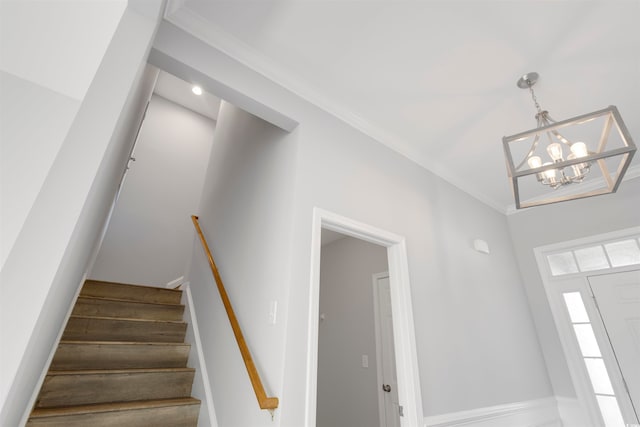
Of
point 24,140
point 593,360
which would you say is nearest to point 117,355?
point 24,140

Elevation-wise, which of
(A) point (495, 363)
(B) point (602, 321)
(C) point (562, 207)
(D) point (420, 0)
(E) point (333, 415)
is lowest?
(E) point (333, 415)

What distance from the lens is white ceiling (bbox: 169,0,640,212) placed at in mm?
1736

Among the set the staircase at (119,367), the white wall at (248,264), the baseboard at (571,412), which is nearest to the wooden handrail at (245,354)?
the white wall at (248,264)

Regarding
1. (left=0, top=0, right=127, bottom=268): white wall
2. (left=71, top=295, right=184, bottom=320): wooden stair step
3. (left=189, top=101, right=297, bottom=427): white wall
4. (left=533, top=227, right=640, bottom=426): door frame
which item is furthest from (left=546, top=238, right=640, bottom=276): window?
(left=0, top=0, right=127, bottom=268): white wall

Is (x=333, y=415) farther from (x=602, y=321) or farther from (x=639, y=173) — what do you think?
(x=639, y=173)

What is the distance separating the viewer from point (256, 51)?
1.99 meters

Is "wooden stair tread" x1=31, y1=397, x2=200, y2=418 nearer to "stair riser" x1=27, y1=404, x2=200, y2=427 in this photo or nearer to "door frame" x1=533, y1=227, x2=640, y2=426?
"stair riser" x1=27, y1=404, x2=200, y2=427

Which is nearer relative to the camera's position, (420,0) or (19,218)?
(19,218)

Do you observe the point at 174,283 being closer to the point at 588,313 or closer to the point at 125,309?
the point at 125,309

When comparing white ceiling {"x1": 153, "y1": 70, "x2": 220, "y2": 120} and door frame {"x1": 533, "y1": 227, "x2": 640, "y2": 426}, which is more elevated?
white ceiling {"x1": 153, "y1": 70, "x2": 220, "y2": 120}

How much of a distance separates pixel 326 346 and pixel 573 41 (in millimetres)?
4014

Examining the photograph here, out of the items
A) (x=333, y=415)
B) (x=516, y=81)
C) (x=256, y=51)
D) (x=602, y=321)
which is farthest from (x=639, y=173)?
(x=333, y=415)

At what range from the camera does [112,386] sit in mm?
2033

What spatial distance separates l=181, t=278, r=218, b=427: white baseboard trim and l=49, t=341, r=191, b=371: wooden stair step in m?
0.12
